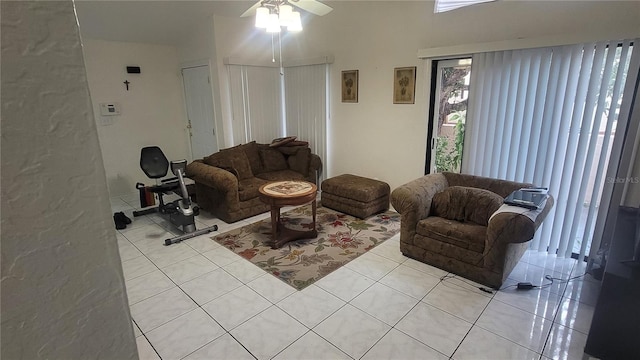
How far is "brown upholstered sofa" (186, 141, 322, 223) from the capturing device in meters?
3.93

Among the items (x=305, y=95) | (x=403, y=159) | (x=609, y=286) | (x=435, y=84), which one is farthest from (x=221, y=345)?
(x=305, y=95)

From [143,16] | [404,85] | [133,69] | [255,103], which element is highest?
[143,16]

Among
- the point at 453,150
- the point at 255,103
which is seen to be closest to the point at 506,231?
the point at 453,150

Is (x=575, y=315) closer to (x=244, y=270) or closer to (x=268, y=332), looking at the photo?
(x=268, y=332)

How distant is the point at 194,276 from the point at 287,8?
2323 mm

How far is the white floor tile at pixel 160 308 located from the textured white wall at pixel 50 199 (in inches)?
84.8

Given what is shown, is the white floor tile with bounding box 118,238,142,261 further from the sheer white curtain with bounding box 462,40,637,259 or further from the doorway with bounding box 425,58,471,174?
the sheer white curtain with bounding box 462,40,637,259

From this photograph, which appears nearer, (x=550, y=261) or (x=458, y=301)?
(x=458, y=301)

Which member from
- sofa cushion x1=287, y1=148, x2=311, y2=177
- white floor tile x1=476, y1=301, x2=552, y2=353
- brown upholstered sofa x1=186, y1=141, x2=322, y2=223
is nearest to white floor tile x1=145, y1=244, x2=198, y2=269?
brown upholstered sofa x1=186, y1=141, x2=322, y2=223

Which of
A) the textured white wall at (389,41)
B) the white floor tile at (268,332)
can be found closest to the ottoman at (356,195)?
the textured white wall at (389,41)

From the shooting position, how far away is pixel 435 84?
12.1 ft

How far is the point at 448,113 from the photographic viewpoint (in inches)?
146

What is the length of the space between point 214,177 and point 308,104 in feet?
6.37

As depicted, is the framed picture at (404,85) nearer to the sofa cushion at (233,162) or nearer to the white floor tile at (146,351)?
the sofa cushion at (233,162)
